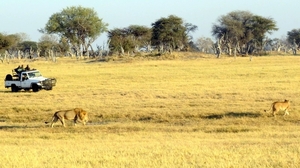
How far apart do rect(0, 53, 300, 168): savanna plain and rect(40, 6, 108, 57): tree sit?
57835 mm

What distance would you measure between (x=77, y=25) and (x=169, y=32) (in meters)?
14.7

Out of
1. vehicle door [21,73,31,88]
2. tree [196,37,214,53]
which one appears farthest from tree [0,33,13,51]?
tree [196,37,214,53]

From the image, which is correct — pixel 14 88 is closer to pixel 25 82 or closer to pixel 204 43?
pixel 25 82

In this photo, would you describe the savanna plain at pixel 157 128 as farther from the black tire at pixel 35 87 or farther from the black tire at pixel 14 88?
the black tire at pixel 14 88

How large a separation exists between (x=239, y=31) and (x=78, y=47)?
26429 millimetres

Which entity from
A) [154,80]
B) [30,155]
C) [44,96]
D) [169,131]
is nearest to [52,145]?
[30,155]

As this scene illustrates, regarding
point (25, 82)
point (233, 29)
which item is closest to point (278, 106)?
point (25, 82)

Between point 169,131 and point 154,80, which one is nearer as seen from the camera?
point 169,131

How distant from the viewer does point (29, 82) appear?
103 feet

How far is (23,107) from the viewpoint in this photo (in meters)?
22.9

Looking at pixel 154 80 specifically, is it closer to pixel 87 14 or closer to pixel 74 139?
pixel 74 139

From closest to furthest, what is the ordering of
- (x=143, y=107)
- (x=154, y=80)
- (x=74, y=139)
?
(x=74, y=139) → (x=143, y=107) → (x=154, y=80)

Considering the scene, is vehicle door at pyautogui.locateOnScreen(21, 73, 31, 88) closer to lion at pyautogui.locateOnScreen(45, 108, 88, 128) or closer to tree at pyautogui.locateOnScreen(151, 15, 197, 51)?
lion at pyautogui.locateOnScreen(45, 108, 88, 128)

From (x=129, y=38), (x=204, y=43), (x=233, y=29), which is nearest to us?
(x=129, y=38)
